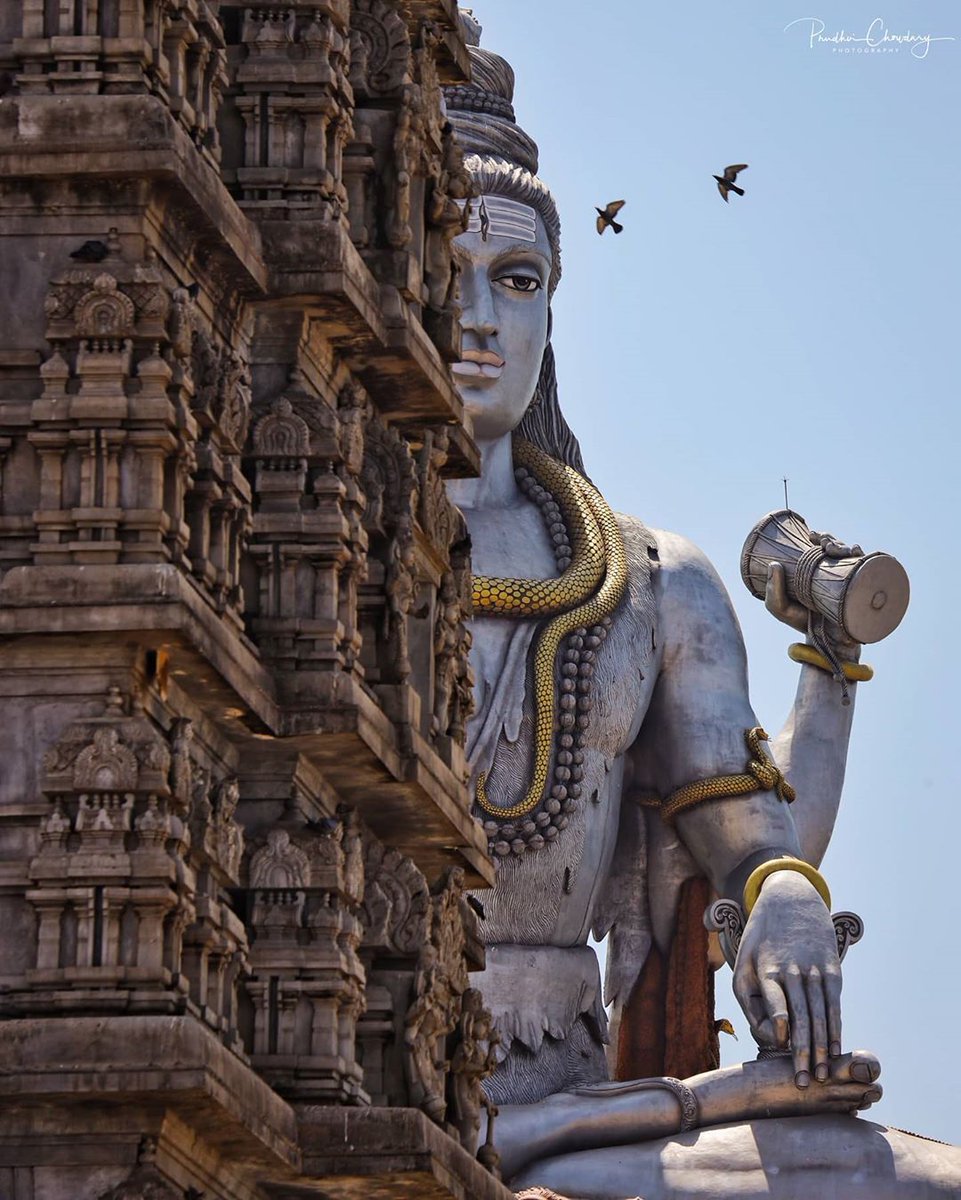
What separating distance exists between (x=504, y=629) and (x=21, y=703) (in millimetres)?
13776

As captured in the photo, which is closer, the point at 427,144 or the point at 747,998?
the point at 427,144

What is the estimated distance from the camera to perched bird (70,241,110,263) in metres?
23.5

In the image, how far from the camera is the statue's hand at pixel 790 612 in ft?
125

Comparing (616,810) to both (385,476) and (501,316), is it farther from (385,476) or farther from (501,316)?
(385,476)

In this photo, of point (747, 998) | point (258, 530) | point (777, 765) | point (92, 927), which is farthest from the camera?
point (777, 765)

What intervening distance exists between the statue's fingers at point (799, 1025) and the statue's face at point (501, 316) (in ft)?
15.1

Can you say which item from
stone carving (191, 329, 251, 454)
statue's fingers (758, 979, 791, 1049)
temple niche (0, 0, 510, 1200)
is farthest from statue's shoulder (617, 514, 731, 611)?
stone carving (191, 329, 251, 454)

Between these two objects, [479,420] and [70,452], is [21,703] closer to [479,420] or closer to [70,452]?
[70,452]

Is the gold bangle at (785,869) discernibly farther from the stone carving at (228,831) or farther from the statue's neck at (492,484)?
the stone carving at (228,831)

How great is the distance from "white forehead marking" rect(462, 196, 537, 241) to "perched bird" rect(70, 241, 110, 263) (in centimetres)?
1387

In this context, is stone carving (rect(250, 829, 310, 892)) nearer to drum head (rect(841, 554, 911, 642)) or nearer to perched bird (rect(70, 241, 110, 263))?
perched bird (rect(70, 241, 110, 263))

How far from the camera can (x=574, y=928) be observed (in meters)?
36.9

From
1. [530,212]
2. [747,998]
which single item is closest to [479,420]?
[530,212]

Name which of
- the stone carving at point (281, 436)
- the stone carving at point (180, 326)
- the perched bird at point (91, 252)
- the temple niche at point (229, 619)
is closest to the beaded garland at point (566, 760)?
the temple niche at point (229, 619)
